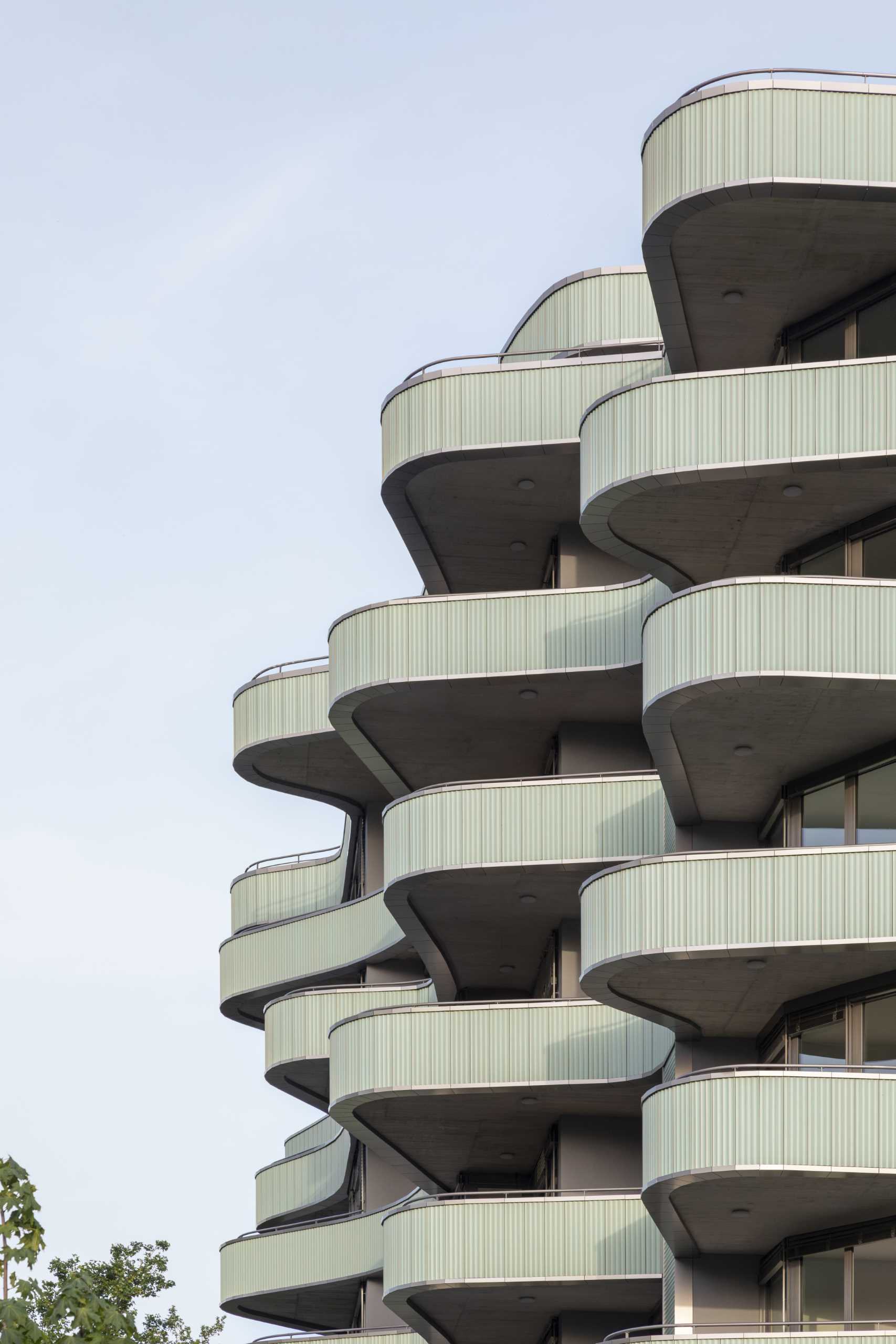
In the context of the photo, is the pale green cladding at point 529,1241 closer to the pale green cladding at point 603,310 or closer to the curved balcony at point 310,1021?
the curved balcony at point 310,1021

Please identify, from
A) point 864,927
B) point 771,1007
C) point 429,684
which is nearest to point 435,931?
point 429,684

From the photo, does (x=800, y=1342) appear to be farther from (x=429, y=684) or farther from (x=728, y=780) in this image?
(x=429, y=684)

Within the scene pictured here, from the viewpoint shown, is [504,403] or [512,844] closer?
[512,844]

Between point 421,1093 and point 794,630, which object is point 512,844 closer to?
point 421,1093

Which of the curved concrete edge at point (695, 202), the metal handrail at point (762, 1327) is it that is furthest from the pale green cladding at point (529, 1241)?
the curved concrete edge at point (695, 202)

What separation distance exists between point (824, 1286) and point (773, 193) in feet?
47.3

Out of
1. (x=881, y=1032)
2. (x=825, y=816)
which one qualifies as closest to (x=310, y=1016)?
(x=825, y=816)

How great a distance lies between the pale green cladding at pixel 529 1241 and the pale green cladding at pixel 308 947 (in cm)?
1142

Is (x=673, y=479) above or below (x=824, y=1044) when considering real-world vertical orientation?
above

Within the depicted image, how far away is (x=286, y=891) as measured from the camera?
2559 inches

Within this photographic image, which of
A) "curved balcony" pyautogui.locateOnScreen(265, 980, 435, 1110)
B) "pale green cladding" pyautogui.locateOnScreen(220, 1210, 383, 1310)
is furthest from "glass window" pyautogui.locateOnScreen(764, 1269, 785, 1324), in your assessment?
"pale green cladding" pyautogui.locateOnScreen(220, 1210, 383, 1310)

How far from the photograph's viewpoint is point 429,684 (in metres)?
46.5

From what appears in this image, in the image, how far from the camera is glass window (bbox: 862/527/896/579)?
37.0 meters

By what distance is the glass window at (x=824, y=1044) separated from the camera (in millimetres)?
36250
